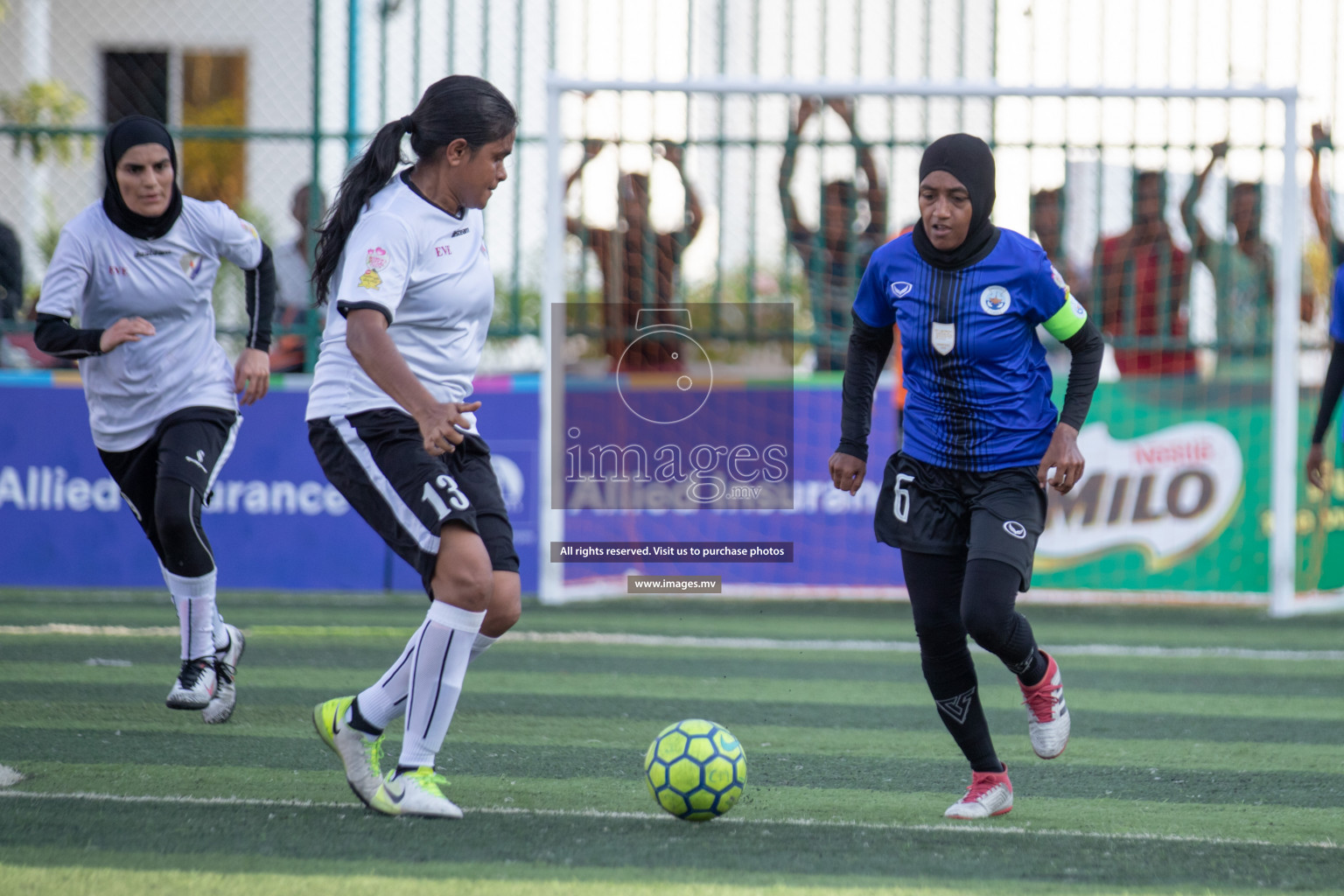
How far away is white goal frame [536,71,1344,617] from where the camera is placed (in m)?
9.27

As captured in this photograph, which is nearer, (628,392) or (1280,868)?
(1280,868)

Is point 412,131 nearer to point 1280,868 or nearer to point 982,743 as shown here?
point 982,743

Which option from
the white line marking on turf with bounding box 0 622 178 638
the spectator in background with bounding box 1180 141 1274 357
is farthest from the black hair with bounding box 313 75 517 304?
the spectator in background with bounding box 1180 141 1274 357

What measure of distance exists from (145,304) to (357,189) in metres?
1.87

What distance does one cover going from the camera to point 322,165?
1014 cm

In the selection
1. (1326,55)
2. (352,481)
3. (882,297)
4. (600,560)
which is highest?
(1326,55)

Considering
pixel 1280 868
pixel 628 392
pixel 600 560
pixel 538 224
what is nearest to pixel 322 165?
pixel 538 224

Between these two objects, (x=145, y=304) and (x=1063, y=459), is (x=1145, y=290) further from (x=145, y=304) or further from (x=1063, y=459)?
(x=145, y=304)

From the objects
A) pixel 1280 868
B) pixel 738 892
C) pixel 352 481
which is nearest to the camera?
pixel 738 892

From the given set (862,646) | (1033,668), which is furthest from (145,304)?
(862,646)

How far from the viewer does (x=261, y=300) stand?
587 cm

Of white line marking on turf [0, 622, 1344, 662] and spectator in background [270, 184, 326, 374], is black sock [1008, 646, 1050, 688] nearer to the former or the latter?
white line marking on turf [0, 622, 1344, 662]

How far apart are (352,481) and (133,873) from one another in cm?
111

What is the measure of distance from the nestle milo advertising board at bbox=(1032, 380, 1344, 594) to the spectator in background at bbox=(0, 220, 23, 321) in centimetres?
681
